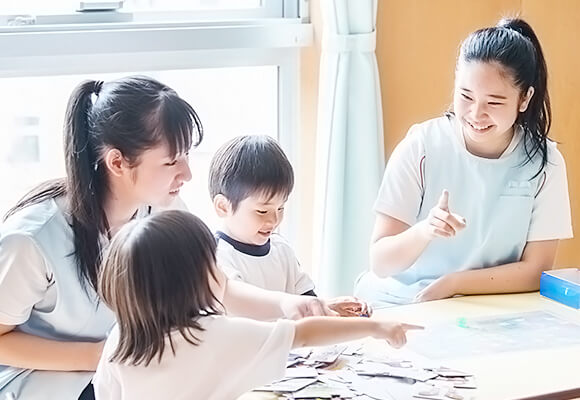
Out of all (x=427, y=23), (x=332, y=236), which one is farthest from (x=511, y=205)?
(x=427, y=23)

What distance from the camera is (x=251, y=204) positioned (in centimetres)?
185

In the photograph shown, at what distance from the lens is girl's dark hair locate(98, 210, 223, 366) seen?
4.35ft

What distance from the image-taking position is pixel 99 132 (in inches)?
64.1

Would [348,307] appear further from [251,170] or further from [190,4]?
[190,4]

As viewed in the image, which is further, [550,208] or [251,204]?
[550,208]

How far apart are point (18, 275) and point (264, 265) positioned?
0.52 metres

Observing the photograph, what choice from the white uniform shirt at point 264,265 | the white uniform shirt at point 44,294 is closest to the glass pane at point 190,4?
the white uniform shirt at point 264,265

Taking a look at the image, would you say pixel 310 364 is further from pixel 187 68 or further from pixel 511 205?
pixel 187 68

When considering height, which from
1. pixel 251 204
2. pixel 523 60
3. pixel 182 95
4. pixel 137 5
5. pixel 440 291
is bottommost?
pixel 440 291

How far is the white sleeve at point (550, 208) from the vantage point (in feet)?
6.86

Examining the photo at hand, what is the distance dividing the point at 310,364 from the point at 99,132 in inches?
21.0

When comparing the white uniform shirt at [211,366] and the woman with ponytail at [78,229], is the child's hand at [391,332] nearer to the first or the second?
the white uniform shirt at [211,366]

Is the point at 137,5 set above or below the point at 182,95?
above

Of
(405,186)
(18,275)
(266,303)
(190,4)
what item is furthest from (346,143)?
(18,275)
